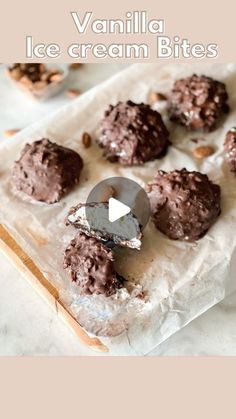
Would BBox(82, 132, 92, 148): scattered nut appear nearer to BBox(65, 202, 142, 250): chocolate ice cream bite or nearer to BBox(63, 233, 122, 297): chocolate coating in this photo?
BBox(65, 202, 142, 250): chocolate ice cream bite

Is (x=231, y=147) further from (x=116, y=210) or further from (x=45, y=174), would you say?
(x=45, y=174)

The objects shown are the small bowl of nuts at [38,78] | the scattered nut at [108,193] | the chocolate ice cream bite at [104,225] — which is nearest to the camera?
the chocolate ice cream bite at [104,225]

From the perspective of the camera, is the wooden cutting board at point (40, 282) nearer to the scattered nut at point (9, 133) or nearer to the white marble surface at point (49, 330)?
the white marble surface at point (49, 330)

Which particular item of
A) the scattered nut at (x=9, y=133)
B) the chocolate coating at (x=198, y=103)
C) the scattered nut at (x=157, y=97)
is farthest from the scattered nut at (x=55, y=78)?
the chocolate coating at (x=198, y=103)

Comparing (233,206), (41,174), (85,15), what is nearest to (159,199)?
(233,206)

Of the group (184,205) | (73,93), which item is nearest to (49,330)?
(184,205)

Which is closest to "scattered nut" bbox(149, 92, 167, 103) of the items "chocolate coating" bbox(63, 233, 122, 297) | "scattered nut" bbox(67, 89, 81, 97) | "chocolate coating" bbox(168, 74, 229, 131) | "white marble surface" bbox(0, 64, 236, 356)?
"chocolate coating" bbox(168, 74, 229, 131)
